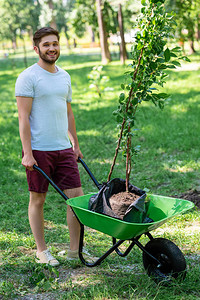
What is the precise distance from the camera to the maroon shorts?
324 cm

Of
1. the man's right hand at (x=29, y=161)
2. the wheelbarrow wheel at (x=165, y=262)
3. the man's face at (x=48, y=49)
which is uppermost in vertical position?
the man's face at (x=48, y=49)

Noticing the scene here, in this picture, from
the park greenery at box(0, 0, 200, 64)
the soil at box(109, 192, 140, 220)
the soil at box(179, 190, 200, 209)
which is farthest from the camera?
the park greenery at box(0, 0, 200, 64)

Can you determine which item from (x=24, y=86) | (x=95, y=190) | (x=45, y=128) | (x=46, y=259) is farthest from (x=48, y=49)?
(x=95, y=190)

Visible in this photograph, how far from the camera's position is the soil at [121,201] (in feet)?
9.39

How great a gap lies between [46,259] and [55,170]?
2.27 ft

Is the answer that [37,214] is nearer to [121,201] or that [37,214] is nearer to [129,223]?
[121,201]

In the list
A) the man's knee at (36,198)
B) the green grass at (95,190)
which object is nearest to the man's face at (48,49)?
the green grass at (95,190)

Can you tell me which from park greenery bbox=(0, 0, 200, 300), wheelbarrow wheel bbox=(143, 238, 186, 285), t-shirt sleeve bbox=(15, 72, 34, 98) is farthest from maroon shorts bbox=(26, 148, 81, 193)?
Result: wheelbarrow wheel bbox=(143, 238, 186, 285)

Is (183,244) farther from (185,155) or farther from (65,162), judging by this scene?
(185,155)

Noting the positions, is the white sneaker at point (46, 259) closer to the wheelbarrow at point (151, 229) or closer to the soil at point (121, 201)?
the wheelbarrow at point (151, 229)

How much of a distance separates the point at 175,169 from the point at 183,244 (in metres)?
2.21

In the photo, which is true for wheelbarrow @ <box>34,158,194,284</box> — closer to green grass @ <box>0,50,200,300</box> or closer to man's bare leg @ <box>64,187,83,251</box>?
green grass @ <box>0,50,200,300</box>

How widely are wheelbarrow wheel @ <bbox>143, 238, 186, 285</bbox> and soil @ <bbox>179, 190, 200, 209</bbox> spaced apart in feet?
5.58

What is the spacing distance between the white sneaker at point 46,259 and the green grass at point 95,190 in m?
0.07
